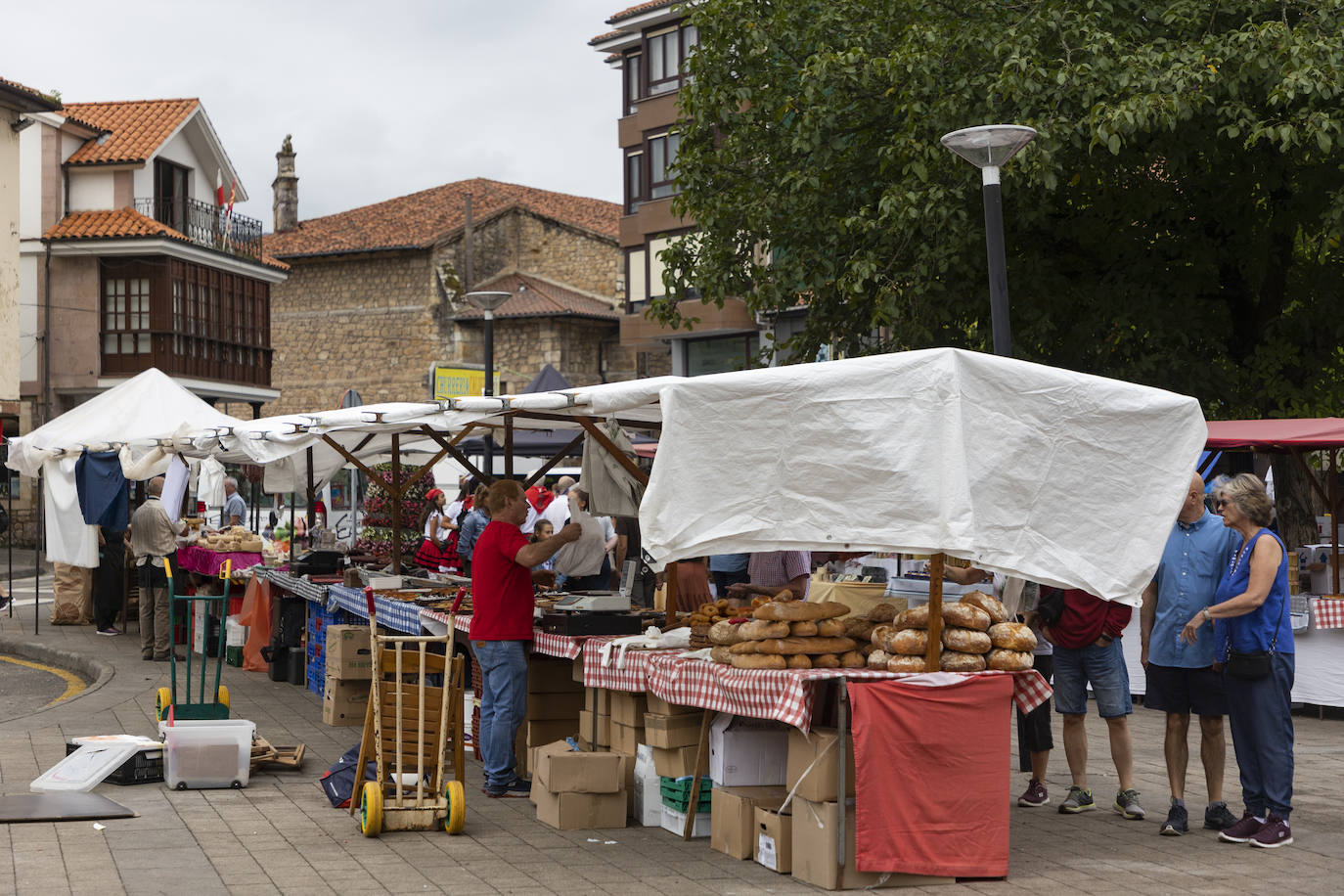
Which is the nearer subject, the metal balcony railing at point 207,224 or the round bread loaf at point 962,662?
the round bread loaf at point 962,662

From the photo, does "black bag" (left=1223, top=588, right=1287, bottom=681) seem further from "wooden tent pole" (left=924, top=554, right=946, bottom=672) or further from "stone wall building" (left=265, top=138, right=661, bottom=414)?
"stone wall building" (left=265, top=138, right=661, bottom=414)

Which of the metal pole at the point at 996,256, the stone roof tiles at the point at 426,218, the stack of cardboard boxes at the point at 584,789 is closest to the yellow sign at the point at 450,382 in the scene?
the metal pole at the point at 996,256

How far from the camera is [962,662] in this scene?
738cm

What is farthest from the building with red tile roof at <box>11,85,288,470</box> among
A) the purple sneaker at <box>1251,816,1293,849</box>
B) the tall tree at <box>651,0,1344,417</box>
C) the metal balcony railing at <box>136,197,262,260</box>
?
the purple sneaker at <box>1251,816,1293,849</box>

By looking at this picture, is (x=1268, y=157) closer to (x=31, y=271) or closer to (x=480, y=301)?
(x=480, y=301)

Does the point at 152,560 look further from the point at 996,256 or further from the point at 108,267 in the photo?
the point at 108,267

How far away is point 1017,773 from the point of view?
1000cm

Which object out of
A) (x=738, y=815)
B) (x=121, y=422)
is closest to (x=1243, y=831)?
(x=738, y=815)

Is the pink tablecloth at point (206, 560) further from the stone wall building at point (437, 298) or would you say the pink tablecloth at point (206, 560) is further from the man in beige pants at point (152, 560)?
the stone wall building at point (437, 298)

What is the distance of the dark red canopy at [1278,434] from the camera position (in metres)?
13.6

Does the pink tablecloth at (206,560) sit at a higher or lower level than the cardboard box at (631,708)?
higher

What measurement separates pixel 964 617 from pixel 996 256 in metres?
4.69

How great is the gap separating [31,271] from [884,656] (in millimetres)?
35408

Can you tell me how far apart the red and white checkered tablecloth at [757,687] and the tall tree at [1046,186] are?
8.10m
